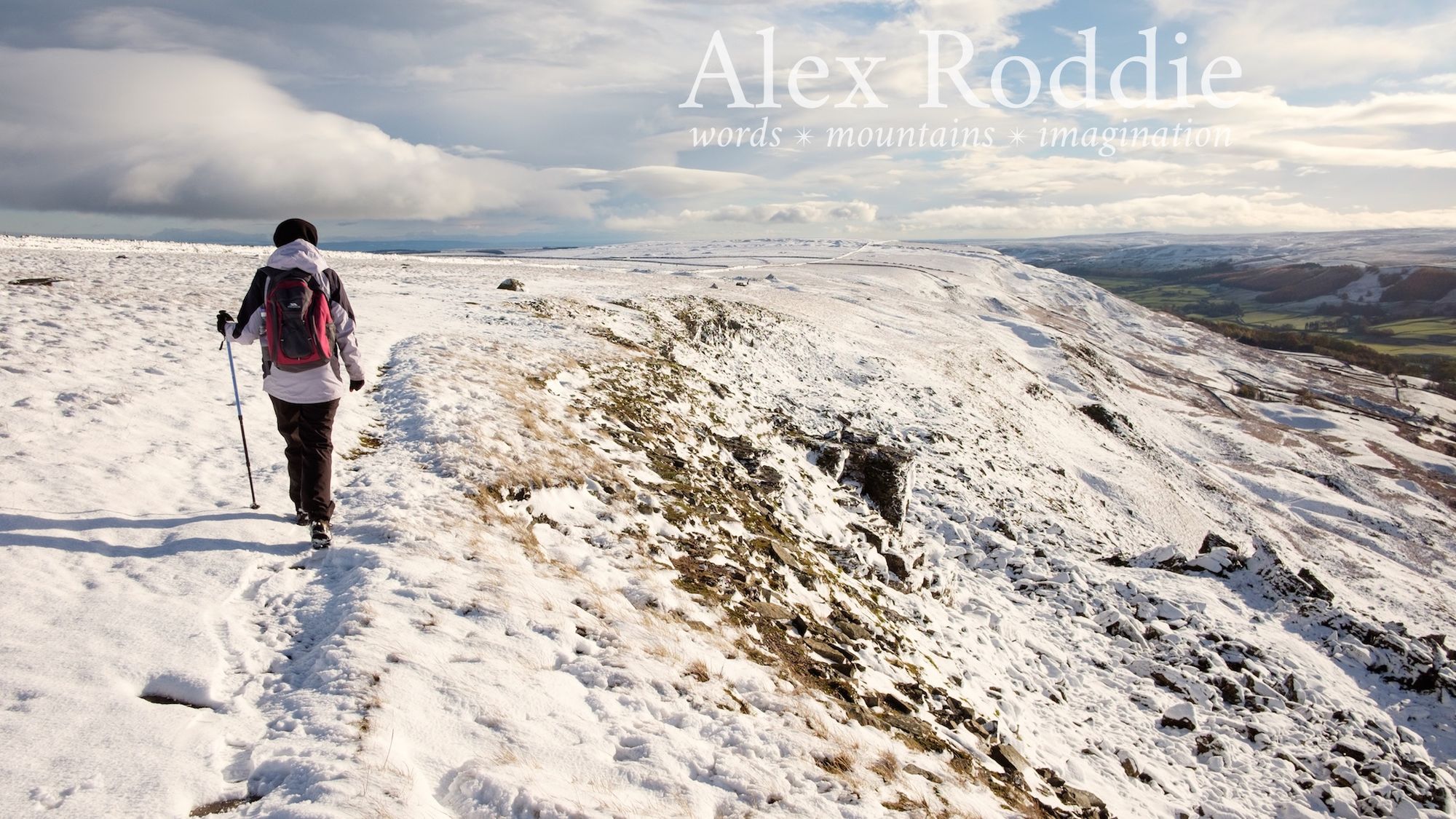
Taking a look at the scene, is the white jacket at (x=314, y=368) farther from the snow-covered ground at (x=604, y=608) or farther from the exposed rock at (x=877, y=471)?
the exposed rock at (x=877, y=471)

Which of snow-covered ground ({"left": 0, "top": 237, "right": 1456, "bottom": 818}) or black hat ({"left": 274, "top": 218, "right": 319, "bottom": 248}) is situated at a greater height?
black hat ({"left": 274, "top": 218, "right": 319, "bottom": 248})

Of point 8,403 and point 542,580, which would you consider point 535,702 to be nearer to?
point 542,580

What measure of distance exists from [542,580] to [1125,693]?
39.0 ft

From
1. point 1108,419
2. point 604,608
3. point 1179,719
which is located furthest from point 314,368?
point 1108,419

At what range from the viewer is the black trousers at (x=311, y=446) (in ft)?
24.0

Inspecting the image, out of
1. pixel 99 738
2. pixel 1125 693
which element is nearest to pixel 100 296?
pixel 99 738

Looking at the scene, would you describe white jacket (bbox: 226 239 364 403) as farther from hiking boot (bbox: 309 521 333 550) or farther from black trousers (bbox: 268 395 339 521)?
hiking boot (bbox: 309 521 333 550)

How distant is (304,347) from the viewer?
273 inches

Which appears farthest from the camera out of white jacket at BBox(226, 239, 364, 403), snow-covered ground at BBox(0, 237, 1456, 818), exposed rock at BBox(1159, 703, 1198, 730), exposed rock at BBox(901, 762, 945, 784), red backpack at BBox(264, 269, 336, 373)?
exposed rock at BBox(1159, 703, 1198, 730)

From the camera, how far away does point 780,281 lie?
7350 cm

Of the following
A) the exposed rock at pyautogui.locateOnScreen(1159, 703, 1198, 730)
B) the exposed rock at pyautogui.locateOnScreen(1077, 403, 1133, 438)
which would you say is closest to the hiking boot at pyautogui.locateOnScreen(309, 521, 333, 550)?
the exposed rock at pyautogui.locateOnScreen(1159, 703, 1198, 730)

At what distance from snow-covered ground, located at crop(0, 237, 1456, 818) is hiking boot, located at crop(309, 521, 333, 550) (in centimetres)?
23

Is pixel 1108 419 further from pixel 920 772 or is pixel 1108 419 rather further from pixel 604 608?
pixel 604 608

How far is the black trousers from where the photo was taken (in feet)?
24.0
